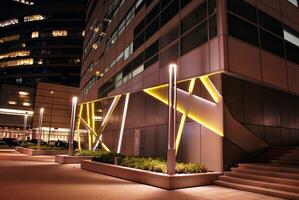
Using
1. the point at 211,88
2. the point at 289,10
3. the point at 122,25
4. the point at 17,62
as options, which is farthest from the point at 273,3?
the point at 17,62

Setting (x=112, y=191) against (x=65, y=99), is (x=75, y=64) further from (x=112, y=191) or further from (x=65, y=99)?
(x=112, y=191)

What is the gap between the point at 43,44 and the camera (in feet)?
288

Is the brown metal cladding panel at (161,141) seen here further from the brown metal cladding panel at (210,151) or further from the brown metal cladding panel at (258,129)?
the brown metal cladding panel at (258,129)

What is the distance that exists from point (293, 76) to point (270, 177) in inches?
411

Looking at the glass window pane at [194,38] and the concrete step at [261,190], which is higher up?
the glass window pane at [194,38]

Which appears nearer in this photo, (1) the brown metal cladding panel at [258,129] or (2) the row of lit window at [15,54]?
(1) the brown metal cladding panel at [258,129]

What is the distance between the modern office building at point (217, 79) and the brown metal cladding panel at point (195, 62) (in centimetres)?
6

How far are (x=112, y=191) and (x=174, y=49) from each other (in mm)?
11596

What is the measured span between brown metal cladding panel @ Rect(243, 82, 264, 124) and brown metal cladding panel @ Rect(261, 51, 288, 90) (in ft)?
3.20

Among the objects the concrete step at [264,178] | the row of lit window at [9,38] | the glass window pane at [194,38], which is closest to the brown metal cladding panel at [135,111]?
the glass window pane at [194,38]

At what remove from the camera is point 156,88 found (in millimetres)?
19984

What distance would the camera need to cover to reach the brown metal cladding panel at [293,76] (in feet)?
59.1

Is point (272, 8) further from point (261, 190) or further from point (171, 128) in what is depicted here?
point (261, 190)

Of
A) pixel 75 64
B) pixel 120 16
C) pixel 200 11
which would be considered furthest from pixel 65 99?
pixel 200 11
